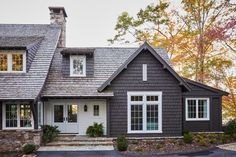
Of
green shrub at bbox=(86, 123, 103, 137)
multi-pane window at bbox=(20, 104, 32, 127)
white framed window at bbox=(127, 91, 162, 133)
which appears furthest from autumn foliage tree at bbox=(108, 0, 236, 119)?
multi-pane window at bbox=(20, 104, 32, 127)

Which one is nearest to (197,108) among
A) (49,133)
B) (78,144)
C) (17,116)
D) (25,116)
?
(78,144)

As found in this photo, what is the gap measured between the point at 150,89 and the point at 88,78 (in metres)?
4.37

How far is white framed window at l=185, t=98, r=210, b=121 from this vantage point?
69.1 ft

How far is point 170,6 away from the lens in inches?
1204

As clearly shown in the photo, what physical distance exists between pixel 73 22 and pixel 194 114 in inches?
731

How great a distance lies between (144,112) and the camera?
1914cm

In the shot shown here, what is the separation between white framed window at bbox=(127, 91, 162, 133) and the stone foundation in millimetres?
5807

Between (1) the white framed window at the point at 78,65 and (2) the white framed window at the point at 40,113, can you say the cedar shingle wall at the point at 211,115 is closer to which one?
(1) the white framed window at the point at 78,65

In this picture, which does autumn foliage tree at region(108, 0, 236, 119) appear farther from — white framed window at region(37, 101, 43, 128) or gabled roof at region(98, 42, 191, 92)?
white framed window at region(37, 101, 43, 128)

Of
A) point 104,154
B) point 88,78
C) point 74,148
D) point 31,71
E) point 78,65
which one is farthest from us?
point 78,65

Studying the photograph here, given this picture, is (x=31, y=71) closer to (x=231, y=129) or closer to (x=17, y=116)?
(x=17, y=116)

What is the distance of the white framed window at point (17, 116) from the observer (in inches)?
709

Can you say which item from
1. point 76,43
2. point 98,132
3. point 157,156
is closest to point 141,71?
point 98,132

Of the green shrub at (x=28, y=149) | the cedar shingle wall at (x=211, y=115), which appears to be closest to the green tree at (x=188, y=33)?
the cedar shingle wall at (x=211, y=115)
